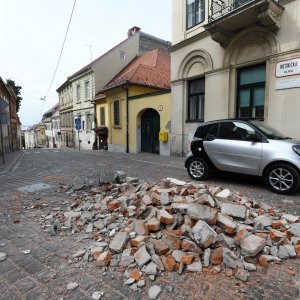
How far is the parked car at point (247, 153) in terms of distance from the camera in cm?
520

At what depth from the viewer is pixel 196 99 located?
11969 millimetres

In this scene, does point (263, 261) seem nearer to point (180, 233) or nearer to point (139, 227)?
point (180, 233)

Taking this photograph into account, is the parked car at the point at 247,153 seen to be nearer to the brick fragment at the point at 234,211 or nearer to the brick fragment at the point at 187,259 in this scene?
the brick fragment at the point at 234,211

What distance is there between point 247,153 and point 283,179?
3.14 feet

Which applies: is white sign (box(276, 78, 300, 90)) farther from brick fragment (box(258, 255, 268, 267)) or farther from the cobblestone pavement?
brick fragment (box(258, 255, 268, 267))

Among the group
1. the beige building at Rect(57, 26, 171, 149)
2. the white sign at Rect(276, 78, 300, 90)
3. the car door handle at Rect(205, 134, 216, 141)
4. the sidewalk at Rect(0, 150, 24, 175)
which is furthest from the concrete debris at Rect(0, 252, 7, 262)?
the beige building at Rect(57, 26, 171, 149)

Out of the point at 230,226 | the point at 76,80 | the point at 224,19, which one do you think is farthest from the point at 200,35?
the point at 76,80

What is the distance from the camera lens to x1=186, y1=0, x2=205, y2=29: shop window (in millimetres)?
11328

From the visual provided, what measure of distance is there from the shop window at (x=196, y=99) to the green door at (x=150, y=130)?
2899 millimetres

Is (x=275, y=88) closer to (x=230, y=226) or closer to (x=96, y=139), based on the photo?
(x=230, y=226)

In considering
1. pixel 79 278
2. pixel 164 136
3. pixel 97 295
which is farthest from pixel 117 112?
pixel 97 295

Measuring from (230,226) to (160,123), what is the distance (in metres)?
11.4

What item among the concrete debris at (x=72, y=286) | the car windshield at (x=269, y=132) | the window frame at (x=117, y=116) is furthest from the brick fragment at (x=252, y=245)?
the window frame at (x=117, y=116)

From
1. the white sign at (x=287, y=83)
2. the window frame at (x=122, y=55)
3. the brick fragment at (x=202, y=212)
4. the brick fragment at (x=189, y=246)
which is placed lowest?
the brick fragment at (x=189, y=246)
